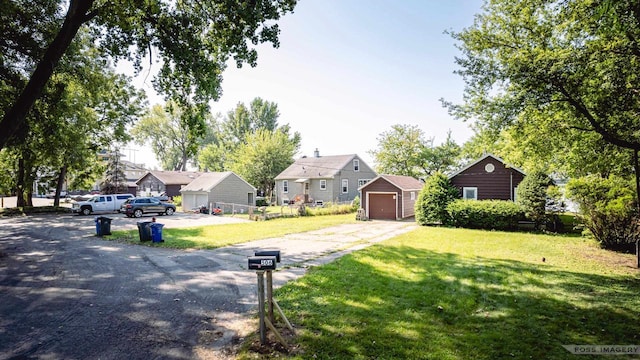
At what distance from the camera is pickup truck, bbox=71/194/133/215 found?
27.1 m

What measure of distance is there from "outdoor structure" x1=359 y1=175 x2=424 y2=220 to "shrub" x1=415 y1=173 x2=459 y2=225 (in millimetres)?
3854

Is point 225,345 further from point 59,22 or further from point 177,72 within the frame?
point 59,22

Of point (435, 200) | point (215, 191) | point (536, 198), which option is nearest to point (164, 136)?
point (215, 191)

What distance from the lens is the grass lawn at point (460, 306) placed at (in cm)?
459

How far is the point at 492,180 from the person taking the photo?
2195cm

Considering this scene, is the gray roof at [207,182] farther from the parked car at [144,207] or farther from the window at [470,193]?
the window at [470,193]

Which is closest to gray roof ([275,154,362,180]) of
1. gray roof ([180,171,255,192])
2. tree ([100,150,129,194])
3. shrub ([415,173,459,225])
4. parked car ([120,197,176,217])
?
gray roof ([180,171,255,192])

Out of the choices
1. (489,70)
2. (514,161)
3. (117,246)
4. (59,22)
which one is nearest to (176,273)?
(117,246)

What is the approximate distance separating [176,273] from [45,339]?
4025mm

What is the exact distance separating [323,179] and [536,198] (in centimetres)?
2314

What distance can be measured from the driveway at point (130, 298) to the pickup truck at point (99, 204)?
1577 centimetres

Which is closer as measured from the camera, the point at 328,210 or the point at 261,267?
the point at 261,267

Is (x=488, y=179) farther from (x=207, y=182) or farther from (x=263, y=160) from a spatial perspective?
(x=263, y=160)

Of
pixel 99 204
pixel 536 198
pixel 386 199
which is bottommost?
pixel 99 204
